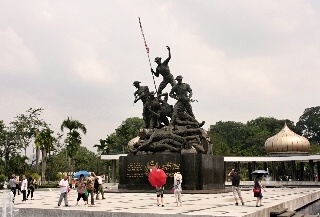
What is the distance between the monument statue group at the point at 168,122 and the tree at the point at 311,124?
8628cm

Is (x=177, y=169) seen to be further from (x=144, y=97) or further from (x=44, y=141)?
(x=44, y=141)

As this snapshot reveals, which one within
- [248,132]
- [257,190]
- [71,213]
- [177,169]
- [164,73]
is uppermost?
[248,132]

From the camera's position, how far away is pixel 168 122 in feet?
86.8

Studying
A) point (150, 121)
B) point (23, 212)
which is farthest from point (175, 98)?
point (23, 212)

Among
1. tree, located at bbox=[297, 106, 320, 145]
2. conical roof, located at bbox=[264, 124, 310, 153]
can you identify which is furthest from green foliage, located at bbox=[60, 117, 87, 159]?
tree, located at bbox=[297, 106, 320, 145]

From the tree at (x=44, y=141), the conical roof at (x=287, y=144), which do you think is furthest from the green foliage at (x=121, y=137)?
the conical roof at (x=287, y=144)

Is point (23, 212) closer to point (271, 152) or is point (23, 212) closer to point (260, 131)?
point (271, 152)

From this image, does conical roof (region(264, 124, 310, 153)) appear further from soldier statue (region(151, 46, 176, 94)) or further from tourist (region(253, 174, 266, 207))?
tourist (region(253, 174, 266, 207))

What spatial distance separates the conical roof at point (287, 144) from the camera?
51.2m

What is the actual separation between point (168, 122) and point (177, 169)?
416 centimetres

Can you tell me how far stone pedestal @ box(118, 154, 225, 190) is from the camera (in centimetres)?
2288

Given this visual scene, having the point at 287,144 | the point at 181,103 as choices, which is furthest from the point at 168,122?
the point at 287,144

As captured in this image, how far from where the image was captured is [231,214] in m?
12.1

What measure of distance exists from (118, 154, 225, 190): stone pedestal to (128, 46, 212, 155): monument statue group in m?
0.63
